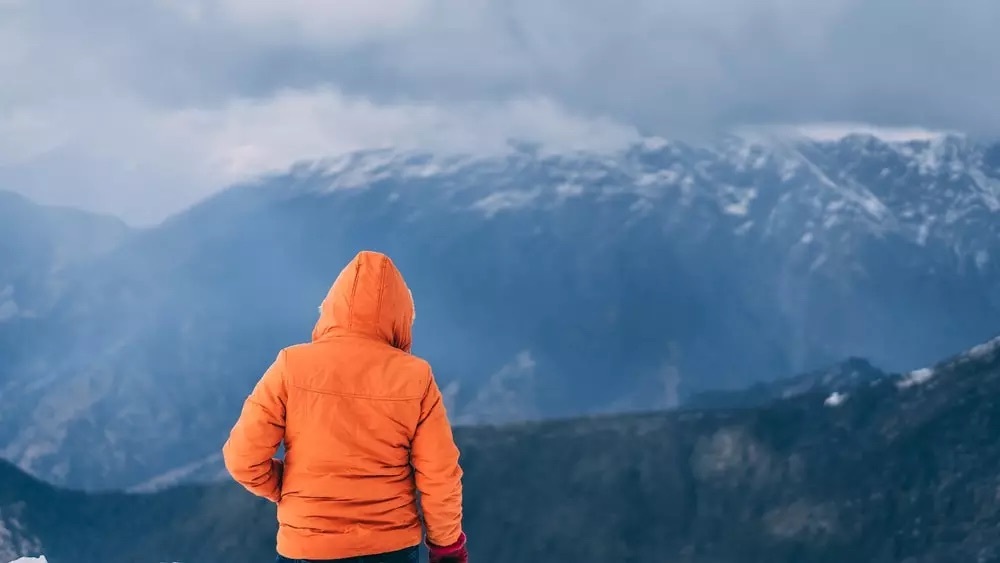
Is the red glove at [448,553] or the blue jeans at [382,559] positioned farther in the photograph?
the red glove at [448,553]

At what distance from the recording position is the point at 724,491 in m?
71.4

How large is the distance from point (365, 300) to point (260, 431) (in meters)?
0.87

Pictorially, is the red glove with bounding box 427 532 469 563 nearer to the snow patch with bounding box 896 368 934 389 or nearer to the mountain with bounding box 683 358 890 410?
the snow patch with bounding box 896 368 934 389

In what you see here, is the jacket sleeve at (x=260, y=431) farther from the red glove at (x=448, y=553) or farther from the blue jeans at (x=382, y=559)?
the red glove at (x=448, y=553)

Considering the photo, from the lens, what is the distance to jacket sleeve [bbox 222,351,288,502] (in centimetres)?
432

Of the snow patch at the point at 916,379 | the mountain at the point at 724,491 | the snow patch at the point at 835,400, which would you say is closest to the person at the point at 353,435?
the mountain at the point at 724,491

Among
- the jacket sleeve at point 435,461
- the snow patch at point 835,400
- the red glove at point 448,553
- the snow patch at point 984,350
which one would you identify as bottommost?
the snow patch at point 835,400

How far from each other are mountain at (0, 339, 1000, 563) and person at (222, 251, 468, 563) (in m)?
55.6

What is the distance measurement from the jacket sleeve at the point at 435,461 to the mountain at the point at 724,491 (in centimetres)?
5545

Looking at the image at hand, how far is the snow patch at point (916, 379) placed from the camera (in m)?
69.5

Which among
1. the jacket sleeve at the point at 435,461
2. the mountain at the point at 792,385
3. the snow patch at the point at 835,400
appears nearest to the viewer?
the jacket sleeve at the point at 435,461

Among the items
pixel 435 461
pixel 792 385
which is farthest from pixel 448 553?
pixel 792 385

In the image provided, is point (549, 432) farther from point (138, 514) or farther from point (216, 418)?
point (216, 418)

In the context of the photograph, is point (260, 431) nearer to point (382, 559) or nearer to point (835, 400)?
point (382, 559)
